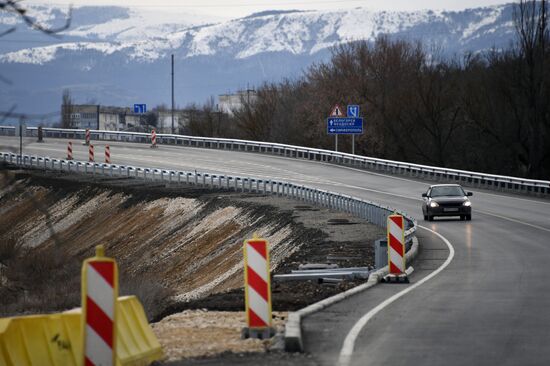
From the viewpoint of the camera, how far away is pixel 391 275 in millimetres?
22094

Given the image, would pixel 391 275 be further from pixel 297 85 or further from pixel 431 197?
pixel 297 85

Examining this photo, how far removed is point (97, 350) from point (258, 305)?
387 centimetres

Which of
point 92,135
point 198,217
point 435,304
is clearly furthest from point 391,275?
point 92,135

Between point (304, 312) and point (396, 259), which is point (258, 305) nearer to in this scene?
point (304, 312)

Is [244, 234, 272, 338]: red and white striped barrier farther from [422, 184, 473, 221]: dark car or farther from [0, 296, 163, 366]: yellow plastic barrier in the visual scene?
[422, 184, 473, 221]: dark car

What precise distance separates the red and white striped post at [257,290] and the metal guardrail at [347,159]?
45.5 meters

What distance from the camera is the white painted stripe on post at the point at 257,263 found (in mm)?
13930

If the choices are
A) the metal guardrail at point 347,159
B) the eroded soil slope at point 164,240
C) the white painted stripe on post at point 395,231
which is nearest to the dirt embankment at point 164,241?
the eroded soil slope at point 164,240

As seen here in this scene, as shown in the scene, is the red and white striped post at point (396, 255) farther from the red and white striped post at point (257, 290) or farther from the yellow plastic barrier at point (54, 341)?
the yellow plastic barrier at point (54, 341)

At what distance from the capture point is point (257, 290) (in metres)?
14.0

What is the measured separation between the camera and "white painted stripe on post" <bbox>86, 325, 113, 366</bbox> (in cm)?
1030

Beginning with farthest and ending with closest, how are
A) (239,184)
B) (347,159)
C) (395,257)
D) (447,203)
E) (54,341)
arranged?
1. (347,159)
2. (239,184)
3. (447,203)
4. (395,257)
5. (54,341)

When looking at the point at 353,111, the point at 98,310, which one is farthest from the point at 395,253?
the point at 353,111

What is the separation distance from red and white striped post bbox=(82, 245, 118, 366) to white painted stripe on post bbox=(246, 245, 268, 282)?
370cm
